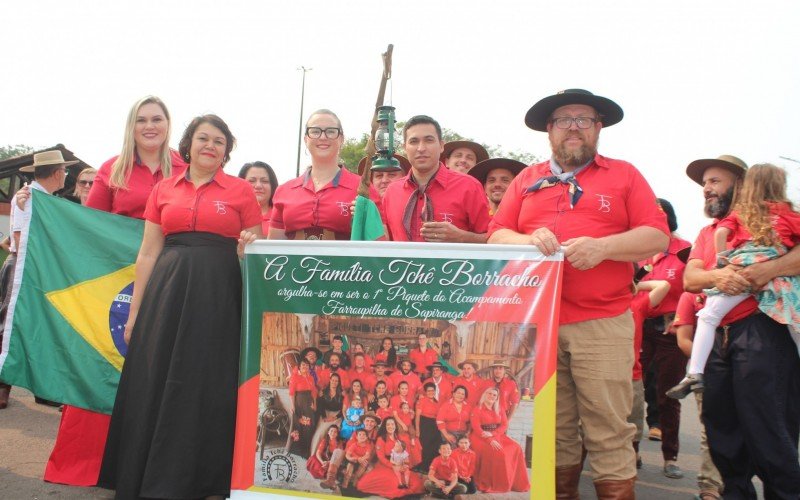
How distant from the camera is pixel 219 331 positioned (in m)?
3.90

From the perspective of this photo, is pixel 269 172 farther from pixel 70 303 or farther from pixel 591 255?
pixel 591 255

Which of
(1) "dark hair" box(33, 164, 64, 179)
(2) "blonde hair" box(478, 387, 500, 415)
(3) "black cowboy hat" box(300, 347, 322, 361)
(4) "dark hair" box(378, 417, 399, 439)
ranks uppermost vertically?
(1) "dark hair" box(33, 164, 64, 179)

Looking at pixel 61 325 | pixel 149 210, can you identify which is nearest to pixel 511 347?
pixel 149 210

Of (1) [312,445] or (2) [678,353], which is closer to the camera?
(1) [312,445]

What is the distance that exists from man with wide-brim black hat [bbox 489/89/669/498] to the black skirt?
5.66ft

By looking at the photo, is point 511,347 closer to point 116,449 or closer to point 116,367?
point 116,449

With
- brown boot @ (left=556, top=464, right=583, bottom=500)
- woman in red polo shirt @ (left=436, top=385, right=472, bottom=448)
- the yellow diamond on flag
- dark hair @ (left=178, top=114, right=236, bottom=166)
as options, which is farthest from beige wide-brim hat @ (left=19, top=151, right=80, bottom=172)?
brown boot @ (left=556, top=464, right=583, bottom=500)

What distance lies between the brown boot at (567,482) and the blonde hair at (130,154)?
134 inches

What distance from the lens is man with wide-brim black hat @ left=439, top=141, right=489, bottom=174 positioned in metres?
6.56

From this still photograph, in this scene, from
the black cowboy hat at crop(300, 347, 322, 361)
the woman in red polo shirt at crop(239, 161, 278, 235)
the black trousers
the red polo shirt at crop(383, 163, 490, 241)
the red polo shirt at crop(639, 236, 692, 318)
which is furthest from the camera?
the woman in red polo shirt at crop(239, 161, 278, 235)

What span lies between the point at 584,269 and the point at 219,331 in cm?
216

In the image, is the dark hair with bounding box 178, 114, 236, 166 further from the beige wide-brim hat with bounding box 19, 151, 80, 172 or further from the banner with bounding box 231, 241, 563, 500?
the beige wide-brim hat with bounding box 19, 151, 80, 172

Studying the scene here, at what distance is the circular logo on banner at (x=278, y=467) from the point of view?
362 centimetres

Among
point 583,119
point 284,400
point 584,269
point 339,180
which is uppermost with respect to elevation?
point 583,119
